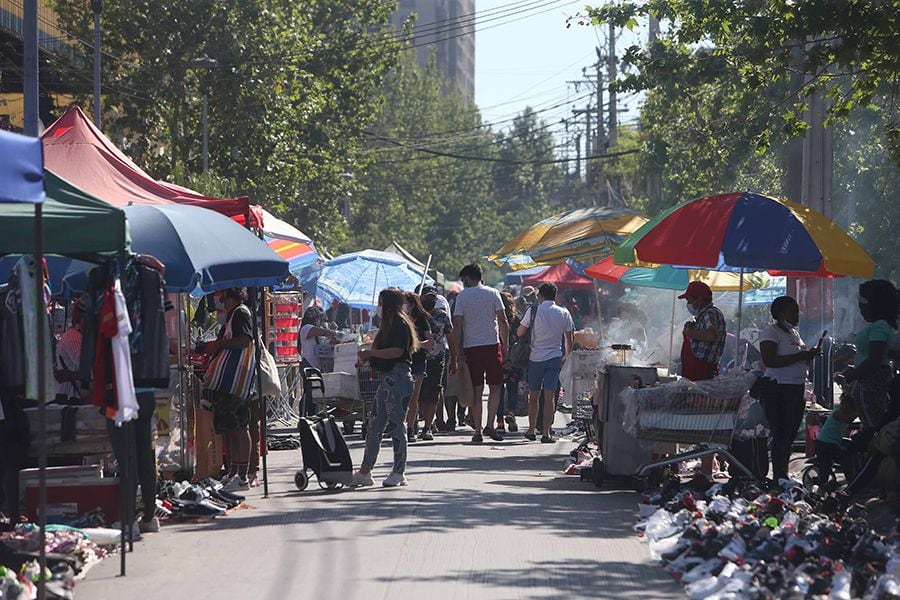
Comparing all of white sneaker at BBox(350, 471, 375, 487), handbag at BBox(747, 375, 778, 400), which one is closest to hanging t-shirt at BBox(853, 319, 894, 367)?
handbag at BBox(747, 375, 778, 400)

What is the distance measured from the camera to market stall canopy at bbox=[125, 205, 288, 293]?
11133 mm

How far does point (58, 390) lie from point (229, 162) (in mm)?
26477

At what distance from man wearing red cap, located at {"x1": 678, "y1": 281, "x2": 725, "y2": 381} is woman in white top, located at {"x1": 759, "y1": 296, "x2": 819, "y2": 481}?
1.72ft

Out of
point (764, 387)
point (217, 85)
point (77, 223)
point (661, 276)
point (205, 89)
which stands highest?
point (217, 85)

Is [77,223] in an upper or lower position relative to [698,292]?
upper

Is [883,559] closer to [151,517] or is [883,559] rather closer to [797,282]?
[151,517]

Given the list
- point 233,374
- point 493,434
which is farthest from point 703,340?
point 493,434

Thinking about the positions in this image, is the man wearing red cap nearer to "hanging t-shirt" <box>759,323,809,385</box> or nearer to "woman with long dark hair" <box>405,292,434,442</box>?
"hanging t-shirt" <box>759,323,809,385</box>

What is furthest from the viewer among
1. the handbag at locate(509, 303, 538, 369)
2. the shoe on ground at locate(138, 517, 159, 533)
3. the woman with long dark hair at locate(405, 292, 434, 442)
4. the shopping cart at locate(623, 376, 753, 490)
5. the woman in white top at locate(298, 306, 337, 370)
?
the woman in white top at locate(298, 306, 337, 370)

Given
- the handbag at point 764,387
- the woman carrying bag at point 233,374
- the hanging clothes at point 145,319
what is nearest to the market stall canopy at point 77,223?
the hanging clothes at point 145,319

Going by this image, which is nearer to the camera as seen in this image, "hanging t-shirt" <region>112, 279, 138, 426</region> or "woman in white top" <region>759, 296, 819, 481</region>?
"hanging t-shirt" <region>112, 279, 138, 426</region>

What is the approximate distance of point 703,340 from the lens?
12.8 metres

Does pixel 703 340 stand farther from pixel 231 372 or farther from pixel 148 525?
pixel 148 525

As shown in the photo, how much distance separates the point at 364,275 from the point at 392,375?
14056 mm
